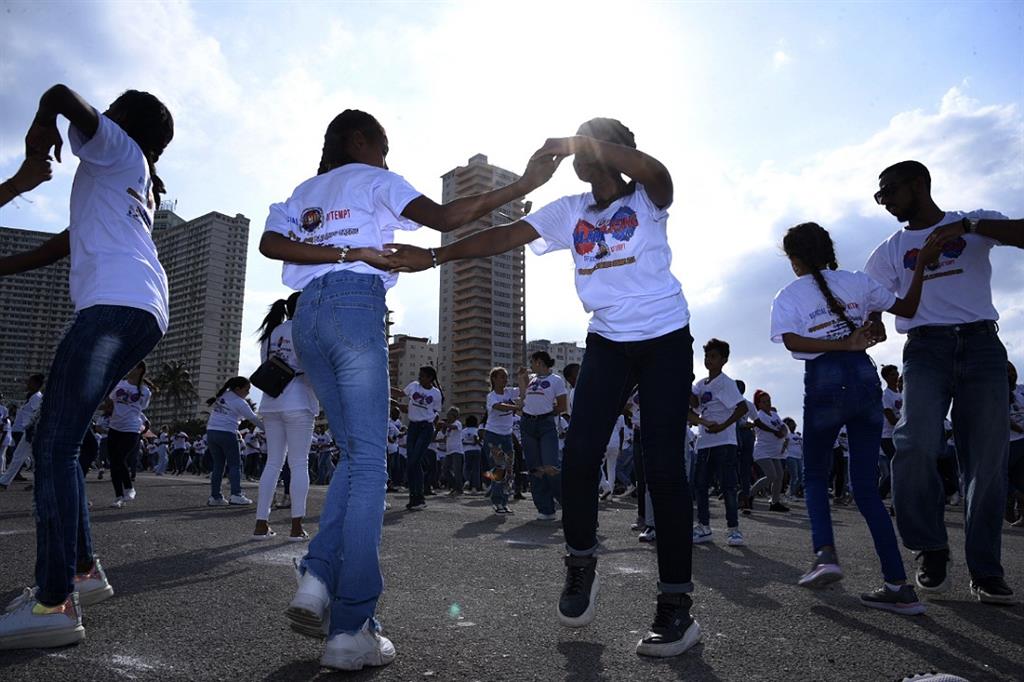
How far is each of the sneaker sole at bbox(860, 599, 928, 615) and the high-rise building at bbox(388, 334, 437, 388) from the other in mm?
141778

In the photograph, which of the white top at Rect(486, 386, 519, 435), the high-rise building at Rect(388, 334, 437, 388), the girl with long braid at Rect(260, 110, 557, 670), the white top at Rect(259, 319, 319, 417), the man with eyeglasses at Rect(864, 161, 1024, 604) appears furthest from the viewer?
the high-rise building at Rect(388, 334, 437, 388)

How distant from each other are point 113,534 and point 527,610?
4.69 metres

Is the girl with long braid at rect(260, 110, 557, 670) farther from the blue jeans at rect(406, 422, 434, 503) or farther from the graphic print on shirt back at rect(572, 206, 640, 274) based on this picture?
the blue jeans at rect(406, 422, 434, 503)

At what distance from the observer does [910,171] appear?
4.25m

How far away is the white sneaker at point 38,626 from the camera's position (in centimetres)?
248

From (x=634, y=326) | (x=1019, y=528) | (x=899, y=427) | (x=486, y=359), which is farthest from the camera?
(x=486, y=359)

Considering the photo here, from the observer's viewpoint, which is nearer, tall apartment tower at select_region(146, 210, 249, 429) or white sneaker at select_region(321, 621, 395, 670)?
white sneaker at select_region(321, 621, 395, 670)

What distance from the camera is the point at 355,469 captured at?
257 cm

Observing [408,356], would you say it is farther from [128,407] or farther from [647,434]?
[647,434]

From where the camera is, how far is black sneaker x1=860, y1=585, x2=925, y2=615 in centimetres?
341

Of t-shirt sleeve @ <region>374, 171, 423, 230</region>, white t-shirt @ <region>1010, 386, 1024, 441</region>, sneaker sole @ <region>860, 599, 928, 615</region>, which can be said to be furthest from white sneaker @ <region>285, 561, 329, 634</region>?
white t-shirt @ <region>1010, 386, 1024, 441</region>

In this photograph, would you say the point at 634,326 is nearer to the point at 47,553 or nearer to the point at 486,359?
the point at 47,553

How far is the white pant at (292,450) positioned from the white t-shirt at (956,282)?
4.99 metres

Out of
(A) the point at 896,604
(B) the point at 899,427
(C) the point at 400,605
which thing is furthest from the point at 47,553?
(B) the point at 899,427
